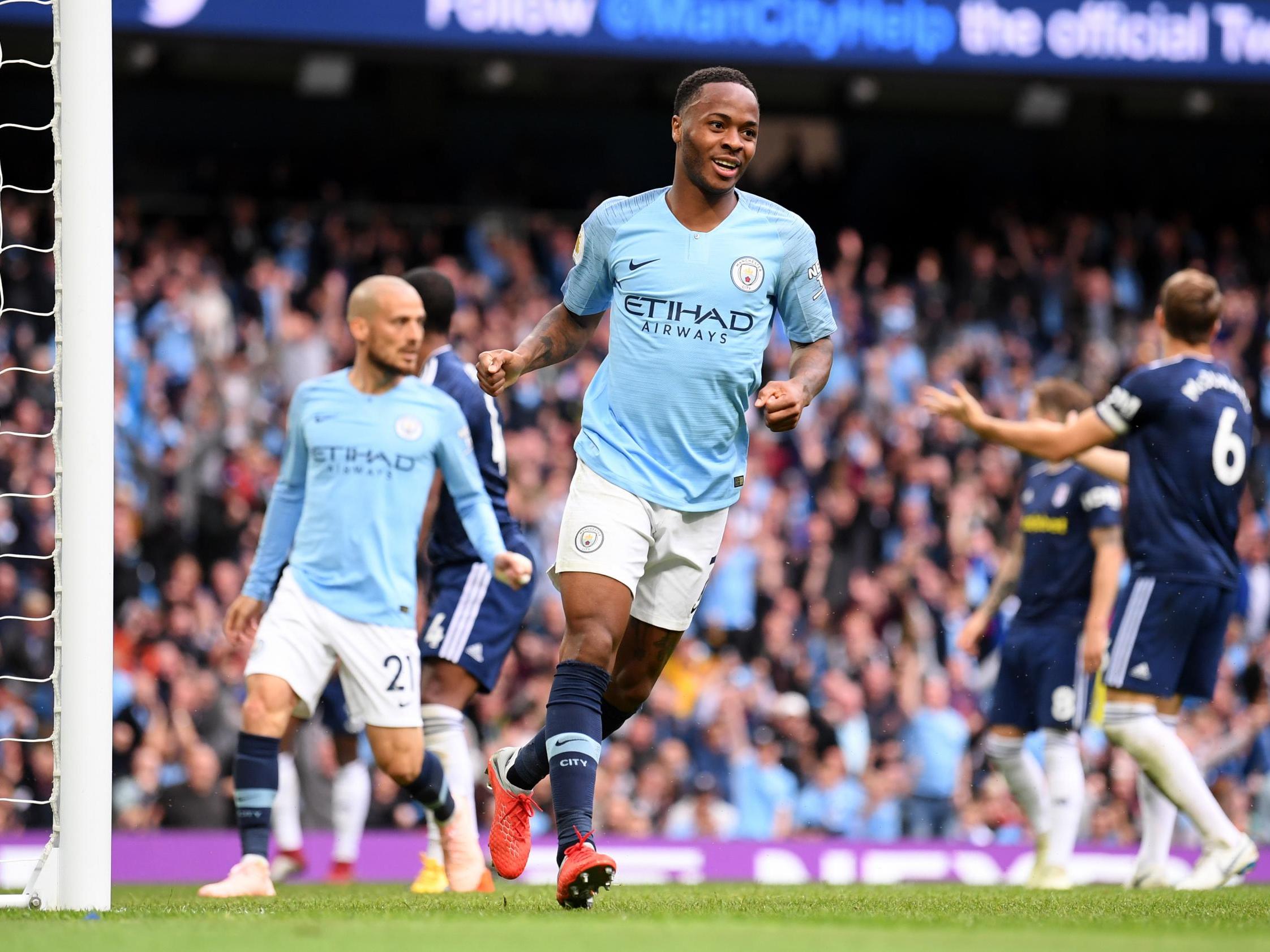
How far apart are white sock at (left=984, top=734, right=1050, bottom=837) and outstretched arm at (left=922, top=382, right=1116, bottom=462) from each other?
205cm

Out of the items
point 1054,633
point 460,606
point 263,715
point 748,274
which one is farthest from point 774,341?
point 748,274

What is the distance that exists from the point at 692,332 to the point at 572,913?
69.6 inches

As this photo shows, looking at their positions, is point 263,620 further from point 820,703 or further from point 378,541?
point 820,703

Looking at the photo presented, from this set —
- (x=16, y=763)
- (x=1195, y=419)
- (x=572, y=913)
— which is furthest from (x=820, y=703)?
(x=572, y=913)

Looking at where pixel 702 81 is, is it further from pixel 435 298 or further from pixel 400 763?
pixel 400 763

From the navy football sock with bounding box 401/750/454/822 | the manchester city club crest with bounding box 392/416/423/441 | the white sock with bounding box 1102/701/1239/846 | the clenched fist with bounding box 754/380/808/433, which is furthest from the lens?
the white sock with bounding box 1102/701/1239/846

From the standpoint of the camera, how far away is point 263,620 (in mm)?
6758

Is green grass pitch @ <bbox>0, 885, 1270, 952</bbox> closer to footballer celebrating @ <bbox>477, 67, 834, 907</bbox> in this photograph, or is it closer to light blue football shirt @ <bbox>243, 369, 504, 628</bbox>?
footballer celebrating @ <bbox>477, 67, 834, 907</bbox>

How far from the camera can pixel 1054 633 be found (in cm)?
859

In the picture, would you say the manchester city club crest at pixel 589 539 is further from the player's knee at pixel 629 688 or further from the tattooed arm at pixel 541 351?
the player's knee at pixel 629 688

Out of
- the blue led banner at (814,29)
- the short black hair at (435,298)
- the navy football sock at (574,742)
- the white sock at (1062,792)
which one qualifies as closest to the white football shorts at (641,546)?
the navy football sock at (574,742)

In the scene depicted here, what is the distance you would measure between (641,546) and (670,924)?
127cm

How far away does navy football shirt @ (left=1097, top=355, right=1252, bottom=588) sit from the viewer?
7.24 meters

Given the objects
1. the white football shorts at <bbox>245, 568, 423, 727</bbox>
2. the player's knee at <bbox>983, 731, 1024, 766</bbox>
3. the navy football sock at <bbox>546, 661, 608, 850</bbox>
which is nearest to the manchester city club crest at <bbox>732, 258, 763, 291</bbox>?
the navy football sock at <bbox>546, 661, 608, 850</bbox>
